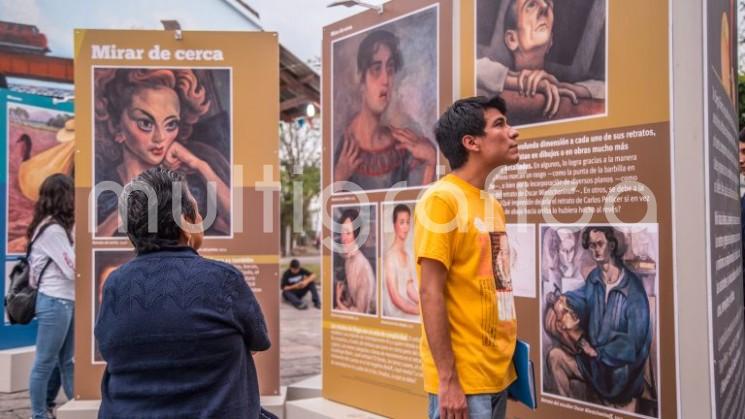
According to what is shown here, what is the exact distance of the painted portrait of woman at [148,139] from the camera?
423cm

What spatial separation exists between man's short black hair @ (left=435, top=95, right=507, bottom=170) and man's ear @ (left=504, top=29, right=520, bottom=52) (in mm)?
865

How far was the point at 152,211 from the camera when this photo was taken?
196 centimetres

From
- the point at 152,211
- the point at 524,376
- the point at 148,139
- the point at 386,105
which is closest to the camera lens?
the point at 152,211

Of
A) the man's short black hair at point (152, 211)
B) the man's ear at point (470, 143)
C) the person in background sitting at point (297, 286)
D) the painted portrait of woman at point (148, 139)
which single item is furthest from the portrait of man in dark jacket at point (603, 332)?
the person in background sitting at point (297, 286)

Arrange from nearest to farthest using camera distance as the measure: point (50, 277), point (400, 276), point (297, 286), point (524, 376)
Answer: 1. point (524, 376)
2. point (400, 276)
3. point (50, 277)
4. point (297, 286)

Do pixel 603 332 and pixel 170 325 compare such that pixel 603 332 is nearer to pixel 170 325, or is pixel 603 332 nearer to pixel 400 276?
pixel 400 276

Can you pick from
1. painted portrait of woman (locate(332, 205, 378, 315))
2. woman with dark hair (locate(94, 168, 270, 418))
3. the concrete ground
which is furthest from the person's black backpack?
woman with dark hair (locate(94, 168, 270, 418))

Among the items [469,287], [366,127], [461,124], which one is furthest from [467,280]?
[366,127]

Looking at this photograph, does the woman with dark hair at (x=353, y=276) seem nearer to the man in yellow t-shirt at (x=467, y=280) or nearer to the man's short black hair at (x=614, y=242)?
the man's short black hair at (x=614, y=242)

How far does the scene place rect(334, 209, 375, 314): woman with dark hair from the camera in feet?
12.9

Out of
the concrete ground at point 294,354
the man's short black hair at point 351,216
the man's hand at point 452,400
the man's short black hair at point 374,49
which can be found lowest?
the concrete ground at point 294,354

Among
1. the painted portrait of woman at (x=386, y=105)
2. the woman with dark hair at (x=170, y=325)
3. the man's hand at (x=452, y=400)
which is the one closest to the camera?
the woman with dark hair at (x=170, y=325)

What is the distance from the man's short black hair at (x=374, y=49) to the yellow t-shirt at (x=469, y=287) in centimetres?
165

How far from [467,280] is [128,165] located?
2.72 m
